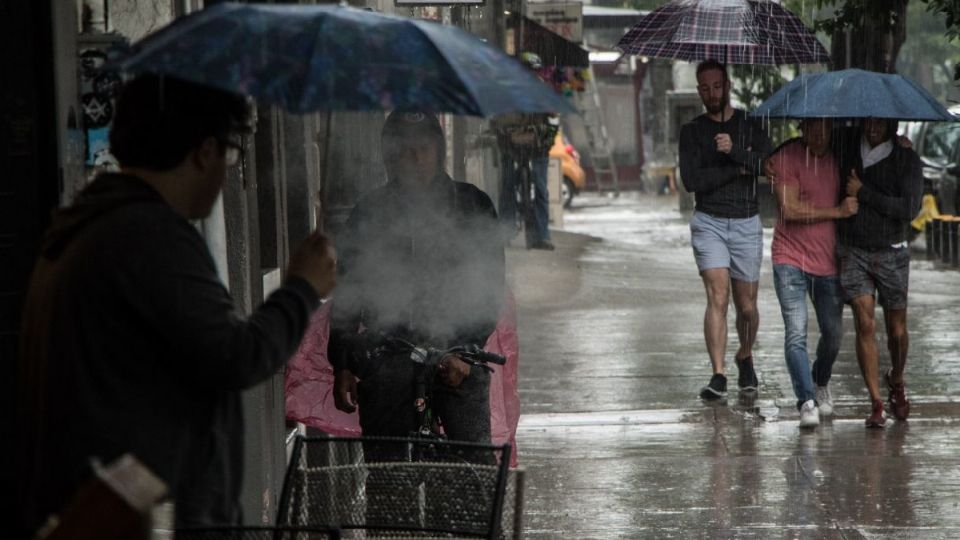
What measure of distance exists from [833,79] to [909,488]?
2.54 meters

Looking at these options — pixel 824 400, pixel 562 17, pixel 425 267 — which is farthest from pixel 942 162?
pixel 425 267

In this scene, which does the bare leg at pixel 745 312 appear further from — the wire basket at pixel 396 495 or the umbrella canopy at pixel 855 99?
the wire basket at pixel 396 495

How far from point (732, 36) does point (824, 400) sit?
7.48 ft

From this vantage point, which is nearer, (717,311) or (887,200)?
(887,200)

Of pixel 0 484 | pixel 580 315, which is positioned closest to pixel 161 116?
pixel 0 484

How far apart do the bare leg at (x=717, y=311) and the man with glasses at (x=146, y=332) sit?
22.7 ft

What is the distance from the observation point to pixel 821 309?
30.3 feet

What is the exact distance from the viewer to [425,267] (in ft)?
18.7

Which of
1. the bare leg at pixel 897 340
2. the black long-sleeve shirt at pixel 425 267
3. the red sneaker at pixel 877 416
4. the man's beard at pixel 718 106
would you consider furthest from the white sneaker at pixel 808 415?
the black long-sleeve shirt at pixel 425 267

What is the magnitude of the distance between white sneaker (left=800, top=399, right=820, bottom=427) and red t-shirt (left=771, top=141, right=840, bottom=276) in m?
0.73

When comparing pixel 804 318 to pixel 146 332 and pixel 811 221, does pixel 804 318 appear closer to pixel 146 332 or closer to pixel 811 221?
pixel 811 221

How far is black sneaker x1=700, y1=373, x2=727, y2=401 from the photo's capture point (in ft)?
32.2

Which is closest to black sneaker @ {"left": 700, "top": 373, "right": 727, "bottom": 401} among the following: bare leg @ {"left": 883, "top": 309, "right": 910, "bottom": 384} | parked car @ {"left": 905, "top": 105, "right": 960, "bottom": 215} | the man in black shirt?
the man in black shirt

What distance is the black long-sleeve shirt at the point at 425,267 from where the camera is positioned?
5539mm
